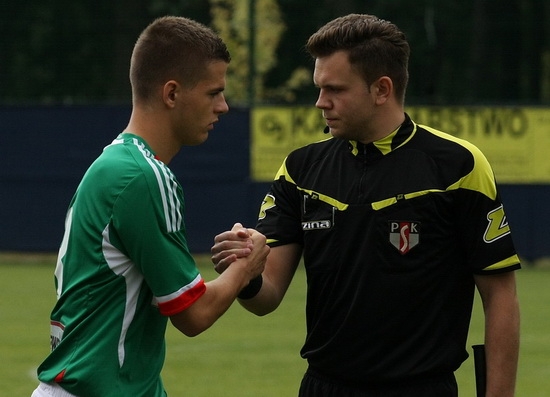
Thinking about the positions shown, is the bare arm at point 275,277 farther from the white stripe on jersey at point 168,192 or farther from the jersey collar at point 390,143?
the white stripe on jersey at point 168,192

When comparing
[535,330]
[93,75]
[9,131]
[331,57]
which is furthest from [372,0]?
[331,57]

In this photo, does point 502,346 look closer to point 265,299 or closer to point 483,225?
point 483,225

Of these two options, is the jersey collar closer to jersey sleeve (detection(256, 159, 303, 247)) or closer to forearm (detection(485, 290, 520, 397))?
jersey sleeve (detection(256, 159, 303, 247))

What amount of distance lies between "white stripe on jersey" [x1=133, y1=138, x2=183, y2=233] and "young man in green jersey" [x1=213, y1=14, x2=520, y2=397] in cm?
37

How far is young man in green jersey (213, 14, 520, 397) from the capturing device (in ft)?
14.5

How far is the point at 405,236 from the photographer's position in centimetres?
446

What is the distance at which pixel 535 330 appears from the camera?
12727mm

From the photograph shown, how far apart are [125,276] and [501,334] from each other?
4.15ft

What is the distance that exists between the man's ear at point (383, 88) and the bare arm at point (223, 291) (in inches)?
25.3

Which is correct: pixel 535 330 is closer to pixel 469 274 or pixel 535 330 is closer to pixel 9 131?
pixel 469 274

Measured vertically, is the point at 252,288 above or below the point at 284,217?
below

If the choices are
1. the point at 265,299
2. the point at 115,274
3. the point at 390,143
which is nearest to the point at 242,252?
the point at 265,299

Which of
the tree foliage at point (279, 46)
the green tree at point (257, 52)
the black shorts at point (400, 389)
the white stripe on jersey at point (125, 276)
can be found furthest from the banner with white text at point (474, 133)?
the white stripe on jersey at point (125, 276)

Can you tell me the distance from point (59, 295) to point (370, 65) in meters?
1.33
